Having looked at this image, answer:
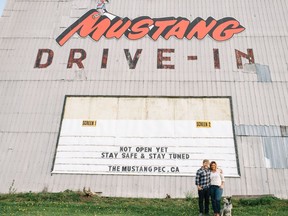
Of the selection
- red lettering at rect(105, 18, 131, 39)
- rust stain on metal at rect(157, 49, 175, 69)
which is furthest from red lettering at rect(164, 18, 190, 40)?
red lettering at rect(105, 18, 131, 39)

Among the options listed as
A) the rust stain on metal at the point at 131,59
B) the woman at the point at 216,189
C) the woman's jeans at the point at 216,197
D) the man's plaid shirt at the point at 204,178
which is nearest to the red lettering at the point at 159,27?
the rust stain on metal at the point at 131,59

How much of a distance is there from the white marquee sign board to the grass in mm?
1775

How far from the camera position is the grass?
1289 cm

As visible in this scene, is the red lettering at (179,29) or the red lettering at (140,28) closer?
the red lettering at (179,29)

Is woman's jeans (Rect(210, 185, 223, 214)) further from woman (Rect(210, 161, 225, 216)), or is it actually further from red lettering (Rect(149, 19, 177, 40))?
red lettering (Rect(149, 19, 177, 40))

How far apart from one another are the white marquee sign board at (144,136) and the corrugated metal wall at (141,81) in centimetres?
50

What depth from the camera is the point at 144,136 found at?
59.6ft

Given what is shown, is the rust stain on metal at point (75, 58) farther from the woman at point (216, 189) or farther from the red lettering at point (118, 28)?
the woman at point (216, 189)

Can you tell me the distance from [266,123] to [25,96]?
578 inches

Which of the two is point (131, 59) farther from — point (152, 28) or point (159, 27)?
point (159, 27)

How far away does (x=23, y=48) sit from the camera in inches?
869

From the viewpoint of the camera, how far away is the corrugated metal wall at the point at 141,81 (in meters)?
17.0

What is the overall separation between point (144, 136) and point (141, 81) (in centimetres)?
384

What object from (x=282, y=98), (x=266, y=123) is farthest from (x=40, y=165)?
(x=282, y=98)
